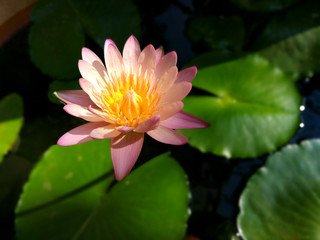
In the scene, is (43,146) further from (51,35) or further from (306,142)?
(306,142)

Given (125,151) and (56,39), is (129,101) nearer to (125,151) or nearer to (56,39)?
(125,151)

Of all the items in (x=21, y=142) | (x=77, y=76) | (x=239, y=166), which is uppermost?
(x=77, y=76)

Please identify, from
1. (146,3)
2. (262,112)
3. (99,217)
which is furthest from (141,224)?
(146,3)

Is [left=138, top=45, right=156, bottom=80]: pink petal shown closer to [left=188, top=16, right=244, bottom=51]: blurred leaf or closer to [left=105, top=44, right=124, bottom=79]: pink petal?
[left=105, top=44, right=124, bottom=79]: pink petal

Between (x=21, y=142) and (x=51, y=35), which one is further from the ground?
(x=51, y=35)

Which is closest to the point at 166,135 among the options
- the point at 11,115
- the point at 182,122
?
the point at 182,122

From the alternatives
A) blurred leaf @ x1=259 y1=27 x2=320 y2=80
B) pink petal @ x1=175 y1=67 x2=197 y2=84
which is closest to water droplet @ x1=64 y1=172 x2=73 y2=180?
pink petal @ x1=175 y1=67 x2=197 y2=84
